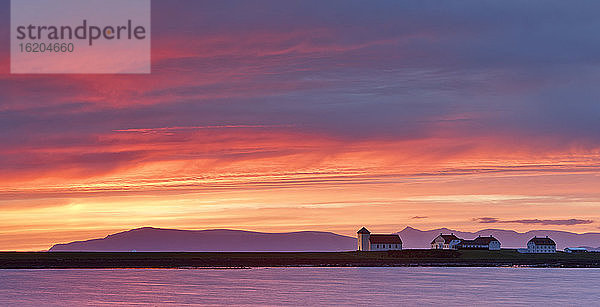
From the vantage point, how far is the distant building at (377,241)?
159m

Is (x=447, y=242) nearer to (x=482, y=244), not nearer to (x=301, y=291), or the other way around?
(x=482, y=244)

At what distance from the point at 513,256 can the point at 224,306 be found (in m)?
103

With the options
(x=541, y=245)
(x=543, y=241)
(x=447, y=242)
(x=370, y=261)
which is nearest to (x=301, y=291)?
(x=370, y=261)

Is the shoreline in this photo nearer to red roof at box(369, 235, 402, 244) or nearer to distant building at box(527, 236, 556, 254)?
red roof at box(369, 235, 402, 244)

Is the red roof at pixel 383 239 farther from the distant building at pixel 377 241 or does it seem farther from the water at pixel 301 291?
the water at pixel 301 291

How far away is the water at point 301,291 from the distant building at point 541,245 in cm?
7411

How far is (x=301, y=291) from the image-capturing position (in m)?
75.8

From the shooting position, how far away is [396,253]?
14988 cm

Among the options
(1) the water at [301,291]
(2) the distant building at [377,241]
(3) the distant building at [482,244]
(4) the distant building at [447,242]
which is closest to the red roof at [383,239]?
(2) the distant building at [377,241]

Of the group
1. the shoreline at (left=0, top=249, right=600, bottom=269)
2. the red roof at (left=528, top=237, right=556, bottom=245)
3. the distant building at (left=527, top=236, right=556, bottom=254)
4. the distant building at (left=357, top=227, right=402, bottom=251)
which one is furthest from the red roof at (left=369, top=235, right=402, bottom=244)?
the red roof at (left=528, top=237, right=556, bottom=245)

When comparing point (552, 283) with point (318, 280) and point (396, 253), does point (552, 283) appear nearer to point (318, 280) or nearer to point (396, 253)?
point (318, 280)

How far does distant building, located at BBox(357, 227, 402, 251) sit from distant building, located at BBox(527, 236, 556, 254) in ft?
114

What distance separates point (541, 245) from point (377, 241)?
41.8 meters

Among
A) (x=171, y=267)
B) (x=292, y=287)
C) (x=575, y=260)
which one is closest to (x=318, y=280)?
(x=292, y=287)
